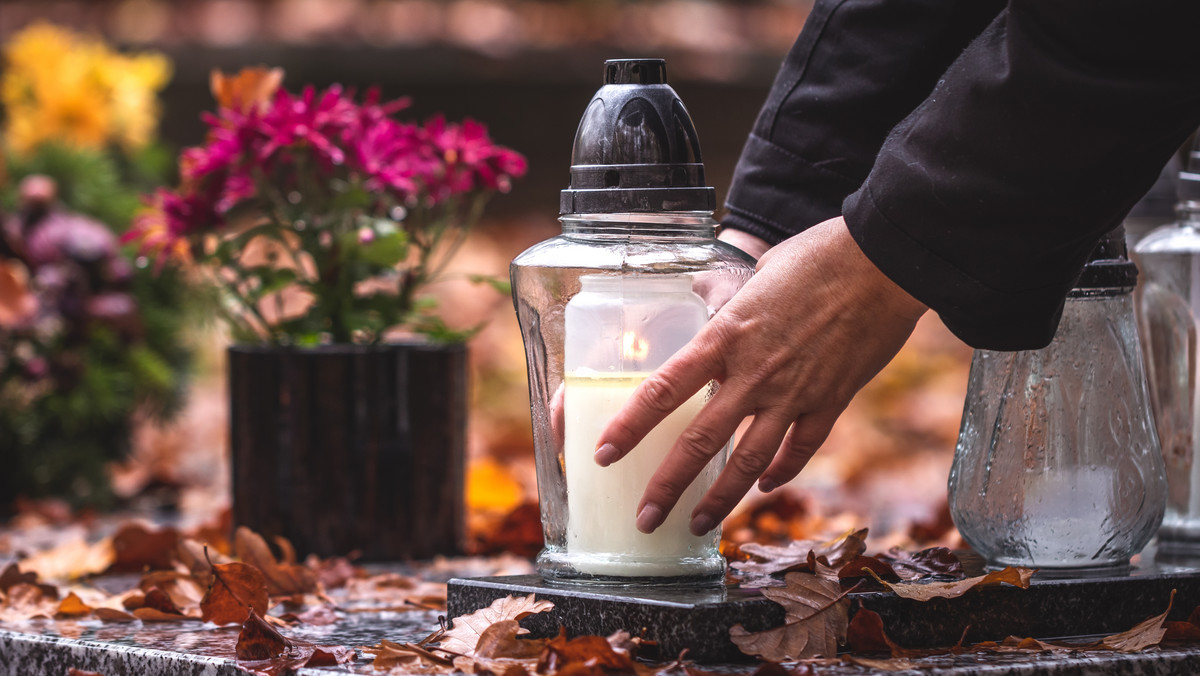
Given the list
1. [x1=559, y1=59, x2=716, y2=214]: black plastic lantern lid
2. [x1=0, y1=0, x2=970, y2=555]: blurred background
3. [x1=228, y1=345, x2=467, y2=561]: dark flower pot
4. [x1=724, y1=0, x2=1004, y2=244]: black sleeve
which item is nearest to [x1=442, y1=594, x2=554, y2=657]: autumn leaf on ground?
[x1=559, y1=59, x2=716, y2=214]: black plastic lantern lid

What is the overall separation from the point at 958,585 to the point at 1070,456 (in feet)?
0.61

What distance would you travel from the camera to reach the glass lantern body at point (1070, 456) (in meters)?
1.17

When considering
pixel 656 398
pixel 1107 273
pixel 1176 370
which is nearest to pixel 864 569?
pixel 656 398

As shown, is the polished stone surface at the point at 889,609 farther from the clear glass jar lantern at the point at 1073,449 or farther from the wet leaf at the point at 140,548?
the wet leaf at the point at 140,548

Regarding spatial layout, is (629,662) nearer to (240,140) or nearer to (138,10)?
(240,140)

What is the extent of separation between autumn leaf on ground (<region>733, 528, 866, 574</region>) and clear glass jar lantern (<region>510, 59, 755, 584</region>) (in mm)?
99

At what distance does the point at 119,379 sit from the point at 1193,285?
1934mm

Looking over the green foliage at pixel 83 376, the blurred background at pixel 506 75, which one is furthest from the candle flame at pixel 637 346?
the blurred background at pixel 506 75

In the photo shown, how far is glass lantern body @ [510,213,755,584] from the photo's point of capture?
1072mm

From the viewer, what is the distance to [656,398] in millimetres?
1005

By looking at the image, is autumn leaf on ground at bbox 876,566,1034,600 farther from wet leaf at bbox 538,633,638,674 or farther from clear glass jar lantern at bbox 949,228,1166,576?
wet leaf at bbox 538,633,638,674

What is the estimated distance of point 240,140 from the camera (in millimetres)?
1758

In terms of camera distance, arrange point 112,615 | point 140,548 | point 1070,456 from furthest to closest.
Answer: point 140,548 → point 112,615 → point 1070,456

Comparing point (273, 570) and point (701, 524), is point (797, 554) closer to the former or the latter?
point (701, 524)
